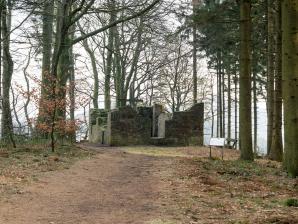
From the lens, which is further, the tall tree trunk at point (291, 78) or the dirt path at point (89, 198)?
the tall tree trunk at point (291, 78)

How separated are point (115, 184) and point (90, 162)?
457cm

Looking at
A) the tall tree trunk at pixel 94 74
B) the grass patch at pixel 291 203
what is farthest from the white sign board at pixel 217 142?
the tall tree trunk at pixel 94 74

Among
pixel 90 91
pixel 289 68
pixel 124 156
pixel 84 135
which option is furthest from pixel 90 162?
pixel 90 91

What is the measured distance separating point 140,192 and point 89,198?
1101 mm

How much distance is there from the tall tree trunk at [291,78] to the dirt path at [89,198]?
3309mm

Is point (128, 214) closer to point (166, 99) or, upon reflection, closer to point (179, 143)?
point (179, 143)

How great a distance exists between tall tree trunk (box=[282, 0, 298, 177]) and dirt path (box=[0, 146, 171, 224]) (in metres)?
3.31

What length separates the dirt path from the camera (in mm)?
7483

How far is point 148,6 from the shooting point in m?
21.1

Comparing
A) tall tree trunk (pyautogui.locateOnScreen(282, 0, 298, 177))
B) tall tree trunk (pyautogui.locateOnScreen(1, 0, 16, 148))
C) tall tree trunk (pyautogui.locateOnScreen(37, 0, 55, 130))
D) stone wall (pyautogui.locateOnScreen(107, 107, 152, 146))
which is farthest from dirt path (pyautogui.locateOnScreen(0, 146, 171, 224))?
stone wall (pyautogui.locateOnScreen(107, 107, 152, 146))

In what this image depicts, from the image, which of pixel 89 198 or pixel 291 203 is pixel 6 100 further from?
pixel 291 203

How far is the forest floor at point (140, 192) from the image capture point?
7.45 meters

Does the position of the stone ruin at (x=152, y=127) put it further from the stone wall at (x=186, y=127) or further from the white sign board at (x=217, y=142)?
the white sign board at (x=217, y=142)

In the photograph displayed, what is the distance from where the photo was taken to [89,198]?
30.4 ft
